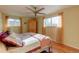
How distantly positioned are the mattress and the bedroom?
3 centimetres

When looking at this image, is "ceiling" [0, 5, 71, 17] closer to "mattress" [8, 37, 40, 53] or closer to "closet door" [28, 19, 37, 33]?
"closet door" [28, 19, 37, 33]

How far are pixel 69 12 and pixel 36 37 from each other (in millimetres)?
567

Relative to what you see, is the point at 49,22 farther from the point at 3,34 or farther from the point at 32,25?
the point at 3,34

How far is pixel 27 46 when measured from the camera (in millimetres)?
1404

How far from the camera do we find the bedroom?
4.51ft

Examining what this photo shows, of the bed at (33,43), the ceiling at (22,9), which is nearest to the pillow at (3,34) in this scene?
the bed at (33,43)

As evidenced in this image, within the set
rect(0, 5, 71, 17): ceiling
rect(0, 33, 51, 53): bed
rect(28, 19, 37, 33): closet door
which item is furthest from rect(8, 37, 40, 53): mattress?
rect(0, 5, 71, 17): ceiling

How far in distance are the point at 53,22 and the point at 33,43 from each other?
1.36 feet

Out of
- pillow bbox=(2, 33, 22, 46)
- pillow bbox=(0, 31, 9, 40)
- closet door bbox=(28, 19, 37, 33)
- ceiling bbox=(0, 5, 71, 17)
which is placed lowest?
pillow bbox=(2, 33, 22, 46)
